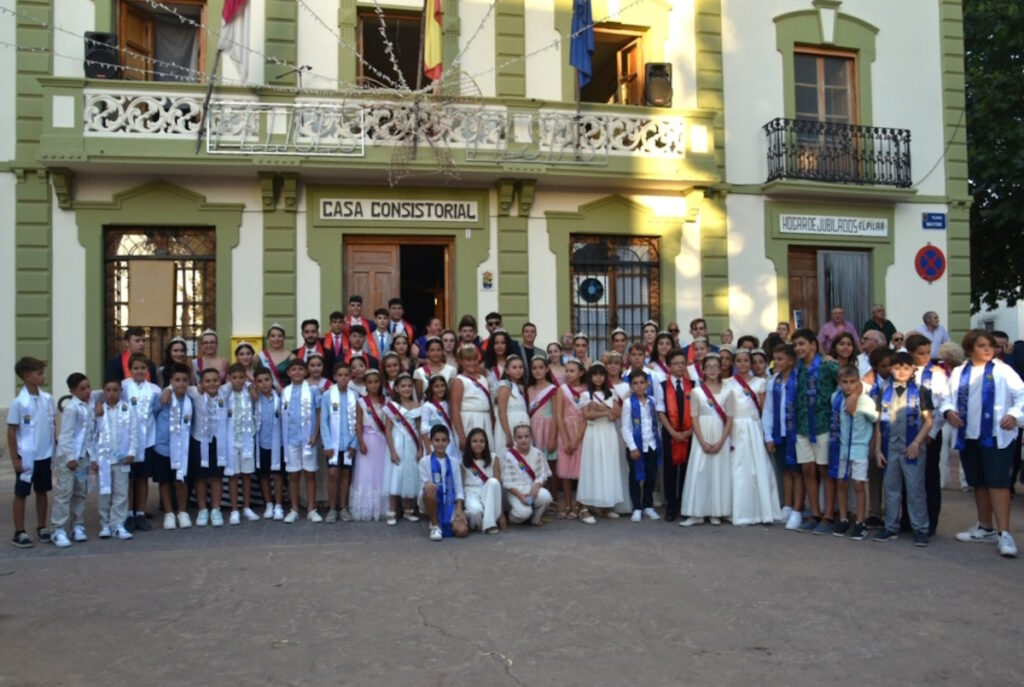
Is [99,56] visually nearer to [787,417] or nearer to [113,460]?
[113,460]

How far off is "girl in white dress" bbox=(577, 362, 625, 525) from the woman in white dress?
103 centimetres

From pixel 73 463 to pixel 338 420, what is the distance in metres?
2.44

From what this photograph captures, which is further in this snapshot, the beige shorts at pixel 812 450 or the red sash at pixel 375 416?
the red sash at pixel 375 416

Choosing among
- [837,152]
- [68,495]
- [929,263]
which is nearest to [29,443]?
[68,495]

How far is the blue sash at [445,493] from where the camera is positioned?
8234mm

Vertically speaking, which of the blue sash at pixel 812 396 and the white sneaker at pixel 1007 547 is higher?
the blue sash at pixel 812 396

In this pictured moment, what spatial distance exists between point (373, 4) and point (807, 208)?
817cm

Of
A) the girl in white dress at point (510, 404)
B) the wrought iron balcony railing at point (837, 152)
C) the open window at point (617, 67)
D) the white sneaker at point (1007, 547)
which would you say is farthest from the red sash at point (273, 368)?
the wrought iron balcony railing at point (837, 152)

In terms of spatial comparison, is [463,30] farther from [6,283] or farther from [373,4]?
[6,283]

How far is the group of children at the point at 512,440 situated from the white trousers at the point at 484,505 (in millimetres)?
19

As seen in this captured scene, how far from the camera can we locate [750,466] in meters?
9.06

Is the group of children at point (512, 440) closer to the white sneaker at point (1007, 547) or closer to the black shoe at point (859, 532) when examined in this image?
the black shoe at point (859, 532)

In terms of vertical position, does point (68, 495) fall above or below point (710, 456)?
below

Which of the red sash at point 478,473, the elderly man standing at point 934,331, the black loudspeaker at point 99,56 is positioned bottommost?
the red sash at point 478,473
